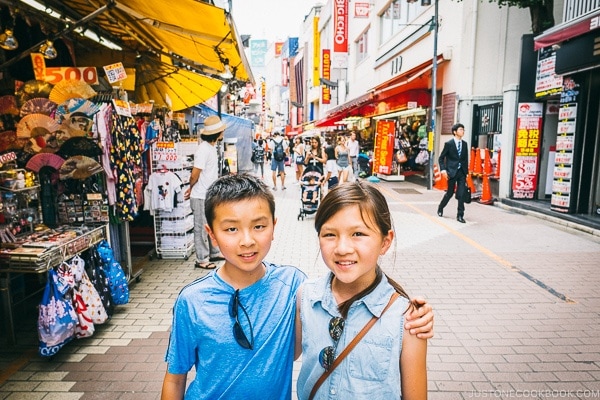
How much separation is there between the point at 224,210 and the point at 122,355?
2.87 meters

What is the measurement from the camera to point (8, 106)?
174 inches

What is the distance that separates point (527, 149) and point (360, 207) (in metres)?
11.2

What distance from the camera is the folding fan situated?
4.37 m

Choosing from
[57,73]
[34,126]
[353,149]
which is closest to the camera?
[34,126]

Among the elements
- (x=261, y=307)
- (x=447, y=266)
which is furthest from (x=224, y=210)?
(x=447, y=266)

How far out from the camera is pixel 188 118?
1330cm

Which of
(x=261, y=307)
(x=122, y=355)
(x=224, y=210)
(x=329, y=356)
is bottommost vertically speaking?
(x=122, y=355)

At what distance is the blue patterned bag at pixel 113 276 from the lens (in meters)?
4.33

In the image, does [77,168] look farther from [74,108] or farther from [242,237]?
[242,237]

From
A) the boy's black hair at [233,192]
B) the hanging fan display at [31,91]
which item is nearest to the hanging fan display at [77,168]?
the hanging fan display at [31,91]

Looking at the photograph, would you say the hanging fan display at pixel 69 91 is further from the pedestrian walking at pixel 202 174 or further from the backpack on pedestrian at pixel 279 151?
the backpack on pedestrian at pixel 279 151

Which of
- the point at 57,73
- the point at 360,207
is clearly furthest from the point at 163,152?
the point at 360,207

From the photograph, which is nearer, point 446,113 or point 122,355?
point 122,355

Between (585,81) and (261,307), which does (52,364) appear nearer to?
(261,307)
